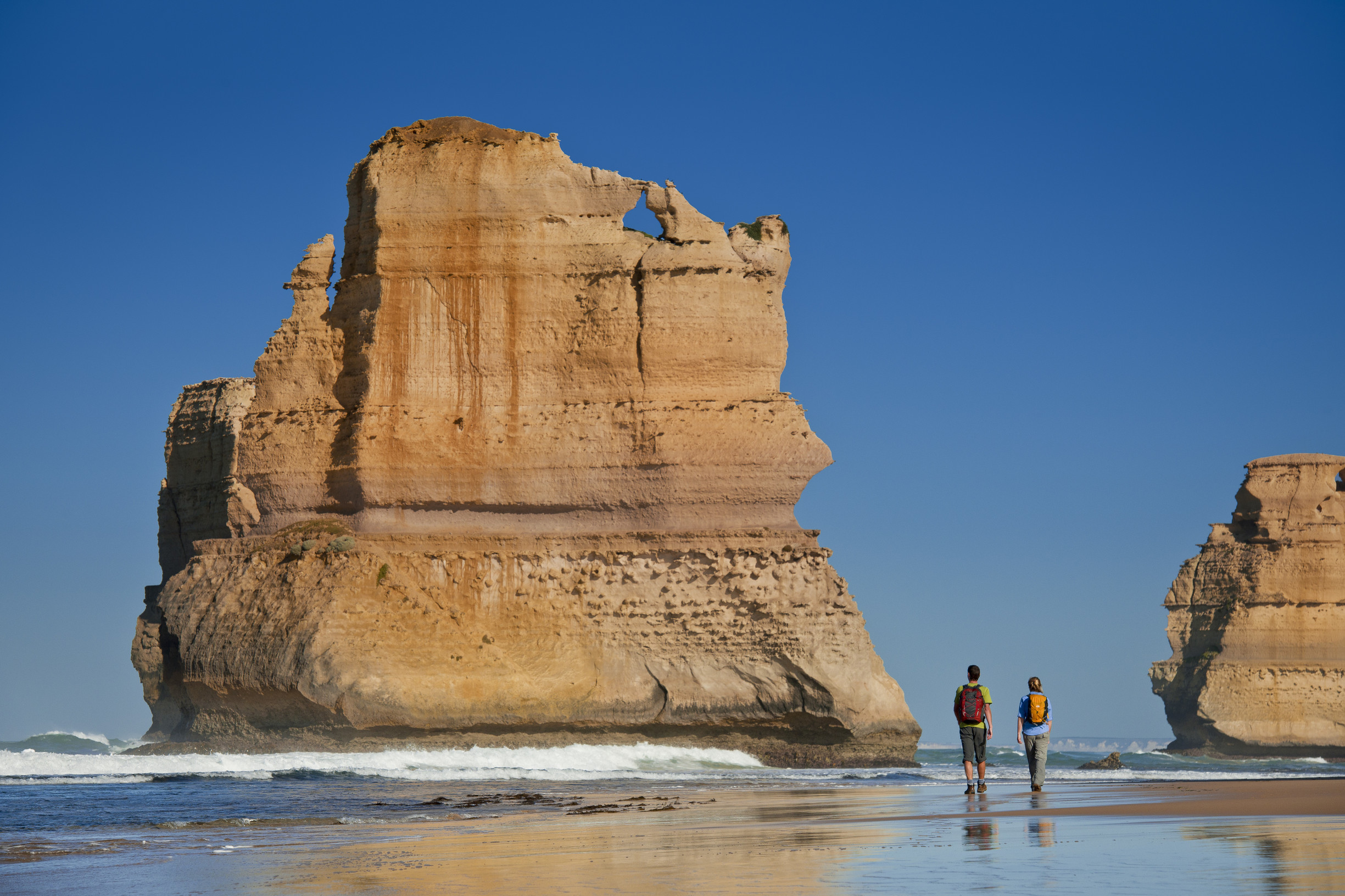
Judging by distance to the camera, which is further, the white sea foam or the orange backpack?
the white sea foam

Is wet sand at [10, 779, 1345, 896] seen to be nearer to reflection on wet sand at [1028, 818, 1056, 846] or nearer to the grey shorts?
reflection on wet sand at [1028, 818, 1056, 846]

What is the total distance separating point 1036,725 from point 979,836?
21.3 feet

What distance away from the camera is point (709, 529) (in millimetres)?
32625

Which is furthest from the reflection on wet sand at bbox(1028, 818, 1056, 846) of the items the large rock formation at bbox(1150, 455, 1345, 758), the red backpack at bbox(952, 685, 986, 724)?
the large rock formation at bbox(1150, 455, 1345, 758)

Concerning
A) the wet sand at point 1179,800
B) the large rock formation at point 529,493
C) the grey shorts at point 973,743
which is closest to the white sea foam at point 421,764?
the large rock formation at point 529,493

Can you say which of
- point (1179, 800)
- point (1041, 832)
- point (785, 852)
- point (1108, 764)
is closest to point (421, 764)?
point (1179, 800)

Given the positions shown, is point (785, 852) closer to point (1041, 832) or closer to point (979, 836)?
point (979, 836)

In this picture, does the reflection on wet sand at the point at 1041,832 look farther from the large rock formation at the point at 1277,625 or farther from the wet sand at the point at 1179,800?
the large rock formation at the point at 1277,625

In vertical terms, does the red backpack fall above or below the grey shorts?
above

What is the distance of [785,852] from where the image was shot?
1124cm

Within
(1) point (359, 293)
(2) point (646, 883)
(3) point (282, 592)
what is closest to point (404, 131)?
(1) point (359, 293)

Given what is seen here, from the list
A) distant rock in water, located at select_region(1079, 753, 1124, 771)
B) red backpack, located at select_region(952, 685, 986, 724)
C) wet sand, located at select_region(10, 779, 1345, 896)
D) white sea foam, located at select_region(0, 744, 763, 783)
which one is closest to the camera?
wet sand, located at select_region(10, 779, 1345, 896)

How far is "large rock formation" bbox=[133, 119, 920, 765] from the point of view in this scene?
31.0 meters

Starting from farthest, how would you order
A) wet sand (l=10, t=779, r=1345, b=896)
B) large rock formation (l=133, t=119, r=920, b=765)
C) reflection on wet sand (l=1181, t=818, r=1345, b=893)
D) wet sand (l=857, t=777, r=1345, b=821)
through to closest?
large rock formation (l=133, t=119, r=920, b=765), wet sand (l=857, t=777, r=1345, b=821), wet sand (l=10, t=779, r=1345, b=896), reflection on wet sand (l=1181, t=818, r=1345, b=893)
